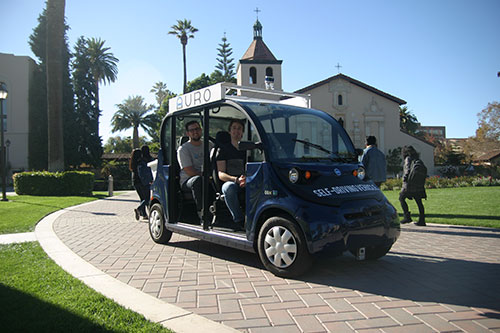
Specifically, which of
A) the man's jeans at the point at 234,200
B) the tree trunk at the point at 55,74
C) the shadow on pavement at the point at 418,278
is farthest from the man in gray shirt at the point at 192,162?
the tree trunk at the point at 55,74

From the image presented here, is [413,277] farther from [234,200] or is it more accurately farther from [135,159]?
[135,159]

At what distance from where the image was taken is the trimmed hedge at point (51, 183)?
19547 mm

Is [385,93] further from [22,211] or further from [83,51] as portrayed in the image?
[22,211]

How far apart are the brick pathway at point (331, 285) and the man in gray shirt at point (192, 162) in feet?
3.25

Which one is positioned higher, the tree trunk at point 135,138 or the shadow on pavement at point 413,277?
the tree trunk at point 135,138

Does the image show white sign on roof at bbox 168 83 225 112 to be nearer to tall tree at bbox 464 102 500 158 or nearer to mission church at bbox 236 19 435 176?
mission church at bbox 236 19 435 176

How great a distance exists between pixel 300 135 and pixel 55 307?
332 centimetres

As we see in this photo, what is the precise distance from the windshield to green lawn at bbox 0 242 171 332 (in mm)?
2426

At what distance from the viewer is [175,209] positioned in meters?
6.59

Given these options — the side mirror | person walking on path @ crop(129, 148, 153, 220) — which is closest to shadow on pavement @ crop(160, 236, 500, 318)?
the side mirror

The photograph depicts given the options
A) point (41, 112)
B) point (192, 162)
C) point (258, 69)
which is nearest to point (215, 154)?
point (192, 162)

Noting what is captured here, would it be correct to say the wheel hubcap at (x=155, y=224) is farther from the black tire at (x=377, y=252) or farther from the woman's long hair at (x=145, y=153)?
the black tire at (x=377, y=252)

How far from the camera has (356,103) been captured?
49156 millimetres

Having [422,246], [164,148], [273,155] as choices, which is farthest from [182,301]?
[422,246]
